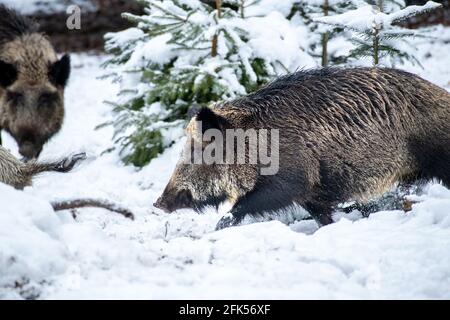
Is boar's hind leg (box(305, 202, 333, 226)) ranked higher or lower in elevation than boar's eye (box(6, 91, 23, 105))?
higher

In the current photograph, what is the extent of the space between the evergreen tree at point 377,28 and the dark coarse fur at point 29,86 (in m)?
4.09

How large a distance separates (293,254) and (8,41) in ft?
21.7

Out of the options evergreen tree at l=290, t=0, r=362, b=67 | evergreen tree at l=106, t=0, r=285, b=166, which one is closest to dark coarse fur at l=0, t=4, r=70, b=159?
evergreen tree at l=106, t=0, r=285, b=166

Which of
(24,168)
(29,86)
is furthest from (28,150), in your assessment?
(24,168)

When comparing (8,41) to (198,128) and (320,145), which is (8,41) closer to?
(198,128)

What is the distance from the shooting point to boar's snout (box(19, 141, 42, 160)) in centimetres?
853

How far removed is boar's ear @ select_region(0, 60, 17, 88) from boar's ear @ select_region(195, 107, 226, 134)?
4.23 meters

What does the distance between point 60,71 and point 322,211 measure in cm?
507

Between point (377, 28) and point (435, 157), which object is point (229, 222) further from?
point (377, 28)

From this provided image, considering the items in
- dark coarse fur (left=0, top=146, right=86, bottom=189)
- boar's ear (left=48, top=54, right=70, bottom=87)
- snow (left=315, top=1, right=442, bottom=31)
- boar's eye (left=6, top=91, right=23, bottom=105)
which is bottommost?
boar's eye (left=6, top=91, right=23, bottom=105)

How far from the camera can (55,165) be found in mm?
4949

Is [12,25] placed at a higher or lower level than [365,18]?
lower

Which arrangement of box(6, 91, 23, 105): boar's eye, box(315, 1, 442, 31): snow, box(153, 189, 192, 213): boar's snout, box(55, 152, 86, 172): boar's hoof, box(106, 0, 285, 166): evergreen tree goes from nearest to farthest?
box(55, 152, 86, 172): boar's hoof < box(153, 189, 192, 213): boar's snout < box(315, 1, 442, 31): snow < box(106, 0, 285, 166): evergreen tree < box(6, 91, 23, 105): boar's eye

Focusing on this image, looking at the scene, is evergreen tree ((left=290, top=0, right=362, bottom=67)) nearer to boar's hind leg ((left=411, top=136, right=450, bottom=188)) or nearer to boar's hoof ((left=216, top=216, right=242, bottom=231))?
boar's hind leg ((left=411, top=136, right=450, bottom=188))
